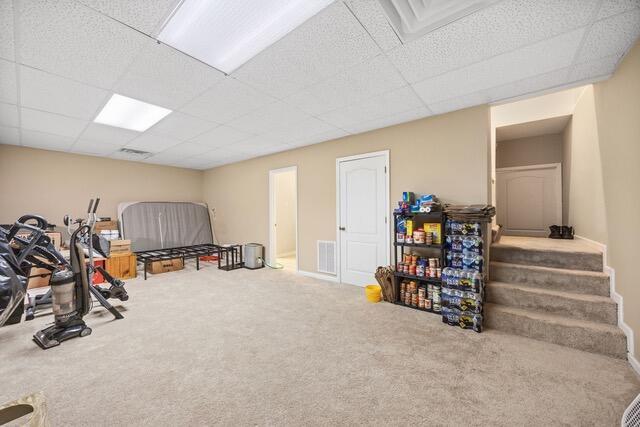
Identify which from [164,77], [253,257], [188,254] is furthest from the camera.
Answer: [253,257]

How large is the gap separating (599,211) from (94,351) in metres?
5.23

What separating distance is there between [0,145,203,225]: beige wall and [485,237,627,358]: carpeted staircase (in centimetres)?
713

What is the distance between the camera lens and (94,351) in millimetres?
2301

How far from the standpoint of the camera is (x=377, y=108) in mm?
3199

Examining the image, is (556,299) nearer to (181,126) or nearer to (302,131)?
(302,131)

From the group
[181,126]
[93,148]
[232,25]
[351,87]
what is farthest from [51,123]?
[351,87]

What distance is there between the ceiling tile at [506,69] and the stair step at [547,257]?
6.35ft

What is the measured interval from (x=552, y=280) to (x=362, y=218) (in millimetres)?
2363

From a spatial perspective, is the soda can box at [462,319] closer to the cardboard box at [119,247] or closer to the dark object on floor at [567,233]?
the dark object on floor at [567,233]

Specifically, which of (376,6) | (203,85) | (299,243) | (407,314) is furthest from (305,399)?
(299,243)

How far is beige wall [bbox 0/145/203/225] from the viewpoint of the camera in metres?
4.68

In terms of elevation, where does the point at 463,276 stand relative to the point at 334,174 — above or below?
below

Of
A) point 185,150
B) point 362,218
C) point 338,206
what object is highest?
point 185,150

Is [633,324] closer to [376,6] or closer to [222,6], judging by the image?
[376,6]
